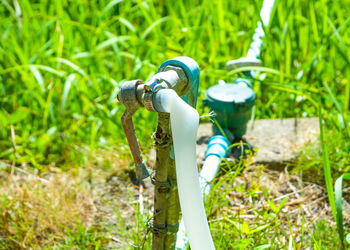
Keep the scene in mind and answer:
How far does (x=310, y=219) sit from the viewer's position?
1.37m

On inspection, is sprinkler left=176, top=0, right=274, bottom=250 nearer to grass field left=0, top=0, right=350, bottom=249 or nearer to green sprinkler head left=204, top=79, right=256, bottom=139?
green sprinkler head left=204, top=79, right=256, bottom=139

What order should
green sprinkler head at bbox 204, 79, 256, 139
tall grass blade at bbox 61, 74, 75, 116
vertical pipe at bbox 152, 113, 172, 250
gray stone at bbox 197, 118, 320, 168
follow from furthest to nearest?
tall grass blade at bbox 61, 74, 75, 116
gray stone at bbox 197, 118, 320, 168
green sprinkler head at bbox 204, 79, 256, 139
vertical pipe at bbox 152, 113, 172, 250

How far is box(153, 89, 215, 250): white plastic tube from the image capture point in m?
0.68

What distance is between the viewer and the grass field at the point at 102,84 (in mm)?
1463

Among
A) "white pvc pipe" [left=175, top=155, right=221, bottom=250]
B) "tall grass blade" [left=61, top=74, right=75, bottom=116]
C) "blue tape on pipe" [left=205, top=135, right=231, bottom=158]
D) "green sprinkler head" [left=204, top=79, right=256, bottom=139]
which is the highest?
"tall grass blade" [left=61, top=74, right=75, bottom=116]

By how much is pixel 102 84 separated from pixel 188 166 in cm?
150

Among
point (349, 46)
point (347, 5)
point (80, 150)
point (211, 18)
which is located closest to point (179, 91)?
point (80, 150)

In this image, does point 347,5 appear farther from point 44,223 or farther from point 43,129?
point 44,223

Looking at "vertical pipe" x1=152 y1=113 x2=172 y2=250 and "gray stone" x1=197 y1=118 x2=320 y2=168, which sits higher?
"gray stone" x1=197 y1=118 x2=320 y2=168

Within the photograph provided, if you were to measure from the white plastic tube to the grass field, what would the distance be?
567mm

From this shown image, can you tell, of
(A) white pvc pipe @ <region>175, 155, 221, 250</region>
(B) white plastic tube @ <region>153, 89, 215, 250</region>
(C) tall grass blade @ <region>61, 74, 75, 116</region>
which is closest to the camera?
(B) white plastic tube @ <region>153, 89, 215, 250</region>

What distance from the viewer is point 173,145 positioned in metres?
0.75

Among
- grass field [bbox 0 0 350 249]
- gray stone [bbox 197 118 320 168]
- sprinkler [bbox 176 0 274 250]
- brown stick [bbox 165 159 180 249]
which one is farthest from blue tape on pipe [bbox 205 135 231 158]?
brown stick [bbox 165 159 180 249]

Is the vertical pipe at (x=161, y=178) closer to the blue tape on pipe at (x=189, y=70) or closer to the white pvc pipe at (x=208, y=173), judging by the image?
the blue tape on pipe at (x=189, y=70)
